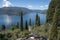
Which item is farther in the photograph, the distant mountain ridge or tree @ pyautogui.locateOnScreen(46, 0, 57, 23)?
the distant mountain ridge

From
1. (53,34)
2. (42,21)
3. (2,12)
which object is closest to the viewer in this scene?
(53,34)

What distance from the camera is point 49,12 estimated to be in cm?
2227

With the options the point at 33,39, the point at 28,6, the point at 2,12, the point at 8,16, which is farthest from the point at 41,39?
the point at 8,16

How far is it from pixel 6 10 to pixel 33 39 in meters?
16.5

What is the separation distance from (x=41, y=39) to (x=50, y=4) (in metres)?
10.2

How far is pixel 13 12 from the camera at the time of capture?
29.6m

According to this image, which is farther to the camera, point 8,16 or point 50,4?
point 8,16

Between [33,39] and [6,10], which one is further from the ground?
[6,10]

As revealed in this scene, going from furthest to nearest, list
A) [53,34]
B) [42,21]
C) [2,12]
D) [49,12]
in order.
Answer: [2,12] → [42,21] → [49,12] → [53,34]

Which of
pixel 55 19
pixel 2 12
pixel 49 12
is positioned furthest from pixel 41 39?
pixel 2 12

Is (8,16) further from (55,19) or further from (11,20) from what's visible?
(55,19)

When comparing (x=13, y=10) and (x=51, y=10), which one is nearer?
(x=51, y=10)

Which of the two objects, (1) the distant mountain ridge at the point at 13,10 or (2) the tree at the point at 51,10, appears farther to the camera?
(1) the distant mountain ridge at the point at 13,10

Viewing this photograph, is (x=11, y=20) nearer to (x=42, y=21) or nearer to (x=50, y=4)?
(x=42, y=21)
